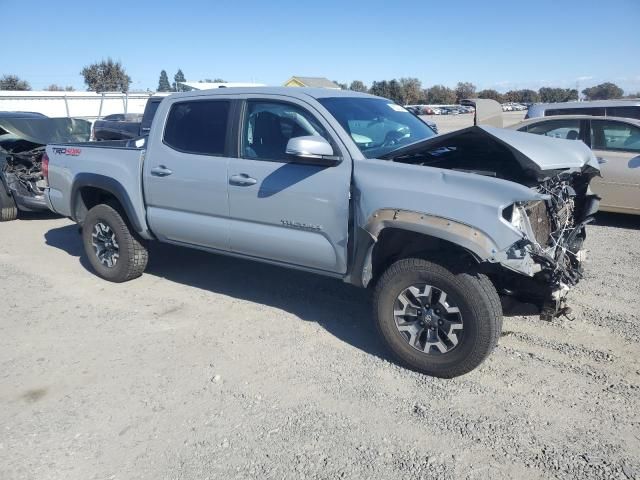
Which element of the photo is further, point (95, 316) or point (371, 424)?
point (95, 316)

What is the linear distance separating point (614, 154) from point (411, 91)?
74811 millimetres

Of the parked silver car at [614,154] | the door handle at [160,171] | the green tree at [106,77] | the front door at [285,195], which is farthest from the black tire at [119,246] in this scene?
the green tree at [106,77]

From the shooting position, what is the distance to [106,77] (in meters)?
58.4

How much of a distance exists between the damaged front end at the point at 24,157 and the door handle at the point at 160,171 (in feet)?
14.4

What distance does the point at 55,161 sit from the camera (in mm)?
6129

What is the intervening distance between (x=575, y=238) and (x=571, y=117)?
15.1 feet

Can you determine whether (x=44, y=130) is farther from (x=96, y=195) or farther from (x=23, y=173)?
(x=96, y=195)

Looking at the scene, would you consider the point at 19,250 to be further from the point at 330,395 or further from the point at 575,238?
the point at 575,238

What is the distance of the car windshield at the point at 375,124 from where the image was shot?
423 cm

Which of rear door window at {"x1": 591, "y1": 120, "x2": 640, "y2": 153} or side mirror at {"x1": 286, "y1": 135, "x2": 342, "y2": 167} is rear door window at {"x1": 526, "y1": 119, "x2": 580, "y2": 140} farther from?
side mirror at {"x1": 286, "y1": 135, "x2": 342, "y2": 167}

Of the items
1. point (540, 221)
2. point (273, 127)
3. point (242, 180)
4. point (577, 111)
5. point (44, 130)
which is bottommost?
point (540, 221)

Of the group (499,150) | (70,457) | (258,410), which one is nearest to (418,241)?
(499,150)

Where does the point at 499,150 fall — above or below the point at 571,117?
below

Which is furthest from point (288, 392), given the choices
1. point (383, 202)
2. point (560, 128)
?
point (560, 128)
